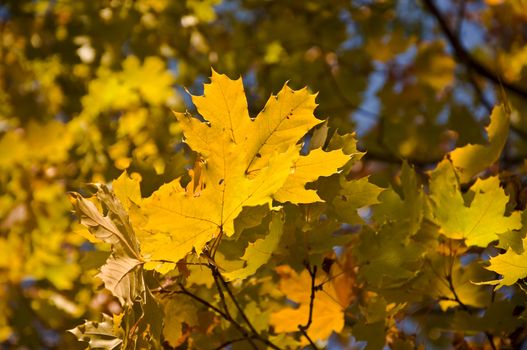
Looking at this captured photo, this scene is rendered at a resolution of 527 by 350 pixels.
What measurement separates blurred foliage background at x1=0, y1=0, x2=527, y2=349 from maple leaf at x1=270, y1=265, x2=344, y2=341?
3.74 feet

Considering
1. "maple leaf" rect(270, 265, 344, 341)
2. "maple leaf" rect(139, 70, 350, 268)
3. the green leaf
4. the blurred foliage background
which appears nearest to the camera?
"maple leaf" rect(139, 70, 350, 268)

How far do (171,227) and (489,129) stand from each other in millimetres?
585

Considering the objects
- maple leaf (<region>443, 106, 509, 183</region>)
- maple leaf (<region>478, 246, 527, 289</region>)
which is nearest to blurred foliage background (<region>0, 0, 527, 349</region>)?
maple leaf (<region>443, 106, 509, 183</region>)

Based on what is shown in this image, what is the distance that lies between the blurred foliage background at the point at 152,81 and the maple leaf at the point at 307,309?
114 centimetres

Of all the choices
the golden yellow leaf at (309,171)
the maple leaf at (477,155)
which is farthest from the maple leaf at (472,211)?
the golden yellow leaf at (309,171)

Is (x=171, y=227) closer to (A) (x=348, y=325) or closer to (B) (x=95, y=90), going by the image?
(A) (x=348, y=325)

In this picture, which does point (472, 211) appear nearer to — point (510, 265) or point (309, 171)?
point (510, 265)

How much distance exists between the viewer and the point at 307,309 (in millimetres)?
1060

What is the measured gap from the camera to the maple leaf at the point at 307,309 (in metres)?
1.04

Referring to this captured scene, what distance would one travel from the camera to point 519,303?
3.11 ft

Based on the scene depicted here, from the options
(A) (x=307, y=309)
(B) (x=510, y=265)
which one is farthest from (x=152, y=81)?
(B) (x=510, y=265)

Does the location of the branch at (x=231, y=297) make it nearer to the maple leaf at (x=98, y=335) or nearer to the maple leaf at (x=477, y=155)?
the maple leaf at (x=98, y=335)

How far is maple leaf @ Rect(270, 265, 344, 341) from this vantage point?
1.04m

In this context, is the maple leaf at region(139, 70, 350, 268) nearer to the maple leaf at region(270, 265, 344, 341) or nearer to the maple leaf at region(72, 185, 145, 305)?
the maple leaf at region(72, 185, 145, 305)
